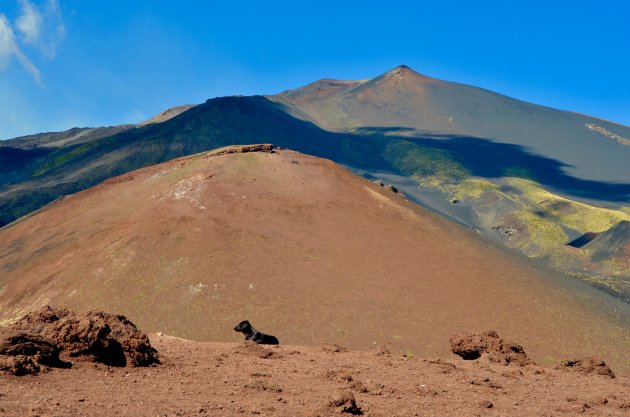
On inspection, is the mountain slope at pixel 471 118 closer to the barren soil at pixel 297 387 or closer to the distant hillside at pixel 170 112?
the distant hillside at pixel 170 112

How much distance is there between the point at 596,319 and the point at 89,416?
29250 millimetres

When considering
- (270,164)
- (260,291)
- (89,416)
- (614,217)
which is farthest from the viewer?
(614,217)

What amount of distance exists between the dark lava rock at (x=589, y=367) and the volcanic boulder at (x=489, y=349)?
1.50 m

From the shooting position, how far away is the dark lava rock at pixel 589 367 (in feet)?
64.0

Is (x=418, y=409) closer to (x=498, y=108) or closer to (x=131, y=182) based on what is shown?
(x=131, y=182)


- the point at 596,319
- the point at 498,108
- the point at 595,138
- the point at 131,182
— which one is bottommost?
the point at 596,319

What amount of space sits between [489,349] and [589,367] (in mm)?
3674

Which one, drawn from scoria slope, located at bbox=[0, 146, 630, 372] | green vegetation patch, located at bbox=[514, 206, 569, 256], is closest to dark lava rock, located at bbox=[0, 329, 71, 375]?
scoria slope, located at bbox=[0, 146, 630, 372]

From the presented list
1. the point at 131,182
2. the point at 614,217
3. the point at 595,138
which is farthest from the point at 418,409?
the point at 595,138

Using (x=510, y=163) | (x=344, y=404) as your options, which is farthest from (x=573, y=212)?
(x=344, y=404)

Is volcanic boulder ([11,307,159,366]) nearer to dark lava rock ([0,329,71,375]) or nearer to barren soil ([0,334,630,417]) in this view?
barren soil ([0,334,630,417])

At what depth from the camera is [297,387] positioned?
1338 cm

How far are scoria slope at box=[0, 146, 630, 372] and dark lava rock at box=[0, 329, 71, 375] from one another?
12.8m

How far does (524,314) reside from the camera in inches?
1145
